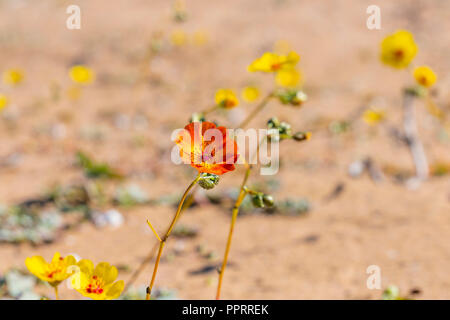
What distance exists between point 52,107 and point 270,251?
17.8ft

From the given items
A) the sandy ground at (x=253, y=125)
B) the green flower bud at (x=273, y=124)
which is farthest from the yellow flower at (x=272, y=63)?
the sandy ground at (x=253, y=125)

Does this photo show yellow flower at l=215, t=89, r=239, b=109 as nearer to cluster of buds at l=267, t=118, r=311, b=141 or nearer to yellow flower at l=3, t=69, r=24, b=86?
cluster of buds at l=267, t=118, r=311, b=141

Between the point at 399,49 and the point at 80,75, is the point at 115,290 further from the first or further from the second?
the point at 80,75

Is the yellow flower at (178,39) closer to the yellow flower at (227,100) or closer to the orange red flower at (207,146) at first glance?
the yellow flower at (227,100)

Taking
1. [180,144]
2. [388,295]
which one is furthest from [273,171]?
[180,144]

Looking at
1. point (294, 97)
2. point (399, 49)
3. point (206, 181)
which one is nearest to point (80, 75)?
point (399, 49)

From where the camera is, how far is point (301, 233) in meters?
3.23

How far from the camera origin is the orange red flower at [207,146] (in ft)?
4.47

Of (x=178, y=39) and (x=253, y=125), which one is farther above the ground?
(x=178, y=39)

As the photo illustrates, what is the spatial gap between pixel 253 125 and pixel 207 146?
4870 mm

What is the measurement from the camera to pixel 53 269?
1.54 metres

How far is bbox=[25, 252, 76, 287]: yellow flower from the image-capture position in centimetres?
151

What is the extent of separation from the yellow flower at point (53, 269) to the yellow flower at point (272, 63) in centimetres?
119

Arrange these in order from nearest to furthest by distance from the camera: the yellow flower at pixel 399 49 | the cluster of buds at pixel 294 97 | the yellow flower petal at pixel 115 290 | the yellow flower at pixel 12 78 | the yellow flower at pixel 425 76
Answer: the yellow flower petal at pixel 115 290
the cluster of buds at pixel 294 97
the yellow flower at pixel 425 76
the yellow flower at pixel 399 49
the yellow flower at pixel 12 78
